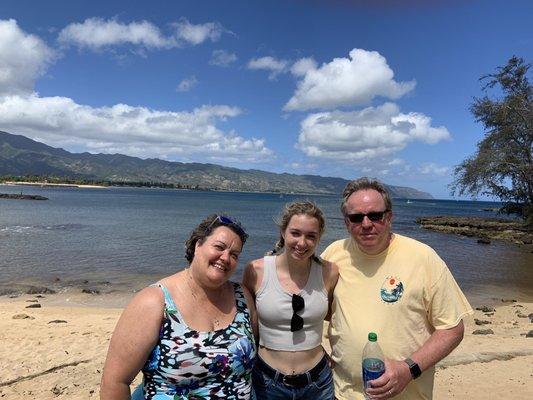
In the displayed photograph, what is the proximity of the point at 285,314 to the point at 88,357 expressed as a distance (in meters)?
6.69

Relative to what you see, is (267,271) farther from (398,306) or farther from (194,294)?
(398,306)

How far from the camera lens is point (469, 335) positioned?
33.7 feet

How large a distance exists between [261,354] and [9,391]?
5.51m

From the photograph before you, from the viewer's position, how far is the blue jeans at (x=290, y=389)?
10.2ft

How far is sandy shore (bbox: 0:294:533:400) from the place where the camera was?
259 inches

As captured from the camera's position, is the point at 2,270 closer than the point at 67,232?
Yes

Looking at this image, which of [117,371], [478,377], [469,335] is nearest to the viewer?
[117,371]

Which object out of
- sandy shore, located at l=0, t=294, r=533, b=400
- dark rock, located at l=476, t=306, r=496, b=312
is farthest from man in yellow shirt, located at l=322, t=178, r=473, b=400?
dark rock, located at l=476, t=306, r=496, b=312

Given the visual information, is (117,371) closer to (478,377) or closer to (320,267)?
(320,267)

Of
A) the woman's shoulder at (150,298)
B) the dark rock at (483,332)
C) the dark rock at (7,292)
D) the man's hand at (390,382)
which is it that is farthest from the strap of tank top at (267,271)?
the dark rock at (7,292)

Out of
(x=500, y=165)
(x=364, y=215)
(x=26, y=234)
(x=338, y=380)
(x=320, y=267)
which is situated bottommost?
(x=26, y=234)

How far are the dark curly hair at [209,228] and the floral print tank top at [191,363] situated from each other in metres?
0.34

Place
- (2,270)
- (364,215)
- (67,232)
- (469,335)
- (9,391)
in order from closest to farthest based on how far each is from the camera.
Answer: (364,215) → (9,391) → (469,335) → (2,270) → (67,232)

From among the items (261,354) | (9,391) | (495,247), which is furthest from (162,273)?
(495,247)
